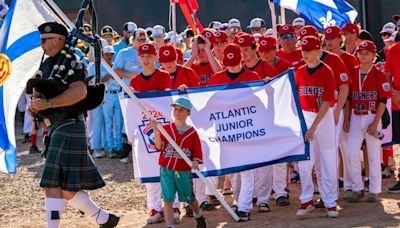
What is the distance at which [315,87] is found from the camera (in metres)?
9.12

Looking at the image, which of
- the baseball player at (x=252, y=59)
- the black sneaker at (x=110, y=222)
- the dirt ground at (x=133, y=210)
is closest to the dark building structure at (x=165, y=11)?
the dirt ground at (x=133, y=210)

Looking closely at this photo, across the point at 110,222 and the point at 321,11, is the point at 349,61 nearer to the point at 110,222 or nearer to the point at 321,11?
the point at 321,11

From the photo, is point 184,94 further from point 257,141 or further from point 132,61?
point 132,61

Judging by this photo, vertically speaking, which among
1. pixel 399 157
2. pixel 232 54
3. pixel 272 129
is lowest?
pixel 399 157

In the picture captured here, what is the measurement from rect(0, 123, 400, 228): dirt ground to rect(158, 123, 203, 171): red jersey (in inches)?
34.4

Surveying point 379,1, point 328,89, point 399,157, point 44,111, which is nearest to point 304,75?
point 328,89

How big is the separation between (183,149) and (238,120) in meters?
1.00

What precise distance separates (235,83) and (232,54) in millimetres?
299

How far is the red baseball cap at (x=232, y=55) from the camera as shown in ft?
30.5

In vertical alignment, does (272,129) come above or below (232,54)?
below

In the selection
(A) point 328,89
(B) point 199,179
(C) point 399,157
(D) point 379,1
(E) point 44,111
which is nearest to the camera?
(E) point 44,111

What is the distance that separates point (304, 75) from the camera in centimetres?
921

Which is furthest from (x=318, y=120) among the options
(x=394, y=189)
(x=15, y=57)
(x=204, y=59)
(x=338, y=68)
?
(x=15, y=57)

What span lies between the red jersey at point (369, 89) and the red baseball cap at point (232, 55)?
1.39m
